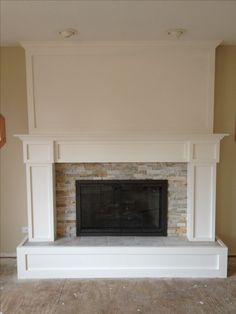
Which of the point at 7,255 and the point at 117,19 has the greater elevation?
the point at 117,19

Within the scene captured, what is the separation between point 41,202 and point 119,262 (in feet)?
3.48

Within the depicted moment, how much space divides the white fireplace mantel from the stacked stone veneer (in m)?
0.14

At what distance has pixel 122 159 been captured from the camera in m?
3.15

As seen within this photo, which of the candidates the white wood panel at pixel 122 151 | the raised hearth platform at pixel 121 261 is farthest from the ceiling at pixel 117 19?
the raised hearth platform at pixel 121 261

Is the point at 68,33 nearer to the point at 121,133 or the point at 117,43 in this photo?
the point at 117,43

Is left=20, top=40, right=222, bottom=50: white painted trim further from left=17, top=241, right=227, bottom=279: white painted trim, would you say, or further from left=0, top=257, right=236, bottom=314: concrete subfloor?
left=0, top=257, right=236, bottom=314: concrete subfloor

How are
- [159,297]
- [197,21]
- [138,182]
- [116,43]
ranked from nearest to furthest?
[197,21] → [159,297] → [116,43] → [138,182]

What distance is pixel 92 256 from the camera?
3.06 meters

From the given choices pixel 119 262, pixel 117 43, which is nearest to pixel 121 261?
pixel 119 262

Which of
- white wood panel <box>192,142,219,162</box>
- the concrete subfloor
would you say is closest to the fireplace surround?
white wood panel <box>192,142,219,162</box>

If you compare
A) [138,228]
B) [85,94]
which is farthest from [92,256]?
[85,94]

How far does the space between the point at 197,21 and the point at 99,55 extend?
1074 mm

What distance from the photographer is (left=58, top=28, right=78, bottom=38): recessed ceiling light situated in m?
2.67

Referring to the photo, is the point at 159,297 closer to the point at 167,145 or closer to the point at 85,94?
the point at 167,145
